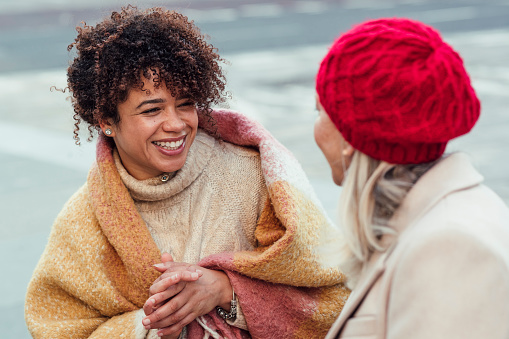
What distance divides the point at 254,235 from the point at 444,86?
1.23 meters

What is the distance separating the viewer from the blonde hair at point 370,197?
1.61 meters

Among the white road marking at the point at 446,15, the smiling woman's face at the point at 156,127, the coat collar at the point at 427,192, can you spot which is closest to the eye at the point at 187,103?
the smiling woman's face at the point at 156,127

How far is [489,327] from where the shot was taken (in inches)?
54.6

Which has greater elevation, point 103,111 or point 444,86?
point 444,86

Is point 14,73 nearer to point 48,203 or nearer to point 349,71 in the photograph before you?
point 48,203

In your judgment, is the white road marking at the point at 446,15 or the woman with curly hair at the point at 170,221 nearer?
the woman with curly hair at the point at 170,221

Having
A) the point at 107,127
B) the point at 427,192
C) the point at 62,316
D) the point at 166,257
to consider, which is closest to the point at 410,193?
the point at 427,192

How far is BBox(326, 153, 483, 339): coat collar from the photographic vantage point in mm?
1543

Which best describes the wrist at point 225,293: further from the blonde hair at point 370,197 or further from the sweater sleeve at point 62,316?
the blonde hair at point 370,197

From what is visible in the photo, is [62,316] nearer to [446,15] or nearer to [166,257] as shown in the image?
[166,257]

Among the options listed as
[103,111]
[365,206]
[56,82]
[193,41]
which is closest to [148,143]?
[103,111]

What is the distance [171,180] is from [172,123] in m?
0.25

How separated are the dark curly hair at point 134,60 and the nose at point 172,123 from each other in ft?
0.26

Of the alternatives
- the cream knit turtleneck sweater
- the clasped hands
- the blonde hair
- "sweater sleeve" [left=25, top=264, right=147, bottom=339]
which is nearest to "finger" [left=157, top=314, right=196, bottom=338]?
the clasped hands
